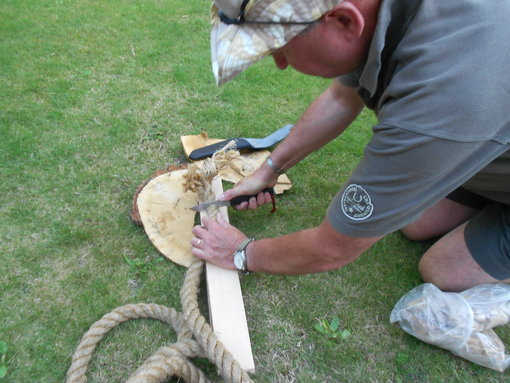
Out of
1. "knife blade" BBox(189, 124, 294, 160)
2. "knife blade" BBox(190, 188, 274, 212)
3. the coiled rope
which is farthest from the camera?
"knife blade" BBox(189, 124, 294, 160)

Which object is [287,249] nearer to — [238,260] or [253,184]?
[238,260]

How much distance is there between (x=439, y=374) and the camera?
162 cm

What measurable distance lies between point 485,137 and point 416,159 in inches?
7.0

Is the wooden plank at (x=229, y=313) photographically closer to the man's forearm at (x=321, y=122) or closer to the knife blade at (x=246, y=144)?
the man's forearm at (x=321, y=122)

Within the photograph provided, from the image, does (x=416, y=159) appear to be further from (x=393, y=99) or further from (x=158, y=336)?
(x=158, y=336)

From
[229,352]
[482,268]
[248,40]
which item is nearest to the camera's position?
[248,40]

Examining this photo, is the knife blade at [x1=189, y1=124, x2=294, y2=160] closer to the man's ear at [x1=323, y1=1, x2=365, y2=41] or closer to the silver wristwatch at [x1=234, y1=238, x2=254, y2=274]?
the silver wristwatch at [x1=234, y1=238, x2=254, y2=274]

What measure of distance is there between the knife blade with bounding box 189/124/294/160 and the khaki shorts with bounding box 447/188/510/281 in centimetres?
117

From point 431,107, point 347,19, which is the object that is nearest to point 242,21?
point 347,19

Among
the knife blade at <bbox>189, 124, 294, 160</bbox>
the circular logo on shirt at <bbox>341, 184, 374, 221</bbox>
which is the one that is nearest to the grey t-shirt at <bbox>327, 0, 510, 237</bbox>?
the circular logo on shirt at <bbox>341, 184, 374, 221</bbox>

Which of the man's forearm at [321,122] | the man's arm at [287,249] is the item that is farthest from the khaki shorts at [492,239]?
the man's arm at [287,249]

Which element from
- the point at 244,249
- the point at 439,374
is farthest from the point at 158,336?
the point at 439,374

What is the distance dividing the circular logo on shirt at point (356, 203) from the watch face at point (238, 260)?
57 centimetres

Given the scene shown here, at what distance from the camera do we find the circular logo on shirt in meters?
1.11
